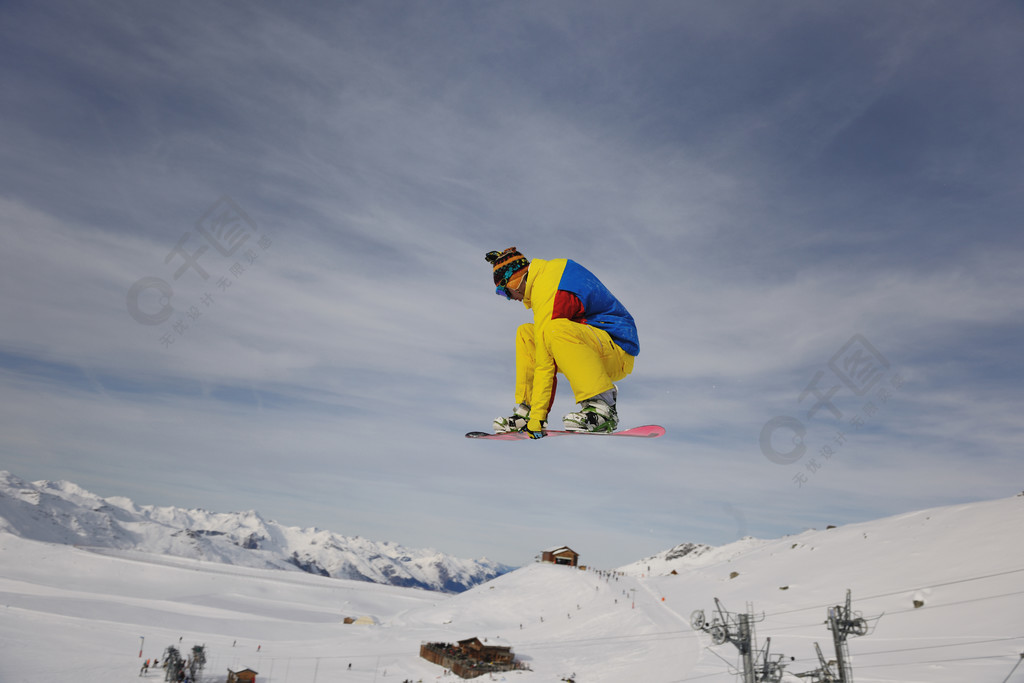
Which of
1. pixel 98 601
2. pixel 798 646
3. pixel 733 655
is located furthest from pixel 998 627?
pixel 98 601

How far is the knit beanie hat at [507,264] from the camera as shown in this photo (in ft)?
12.2

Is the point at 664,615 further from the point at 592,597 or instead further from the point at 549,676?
the point at 549,676

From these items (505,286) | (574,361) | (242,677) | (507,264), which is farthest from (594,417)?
(242,677)

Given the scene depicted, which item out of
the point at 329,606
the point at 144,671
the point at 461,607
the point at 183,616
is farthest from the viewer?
the point at 329,606

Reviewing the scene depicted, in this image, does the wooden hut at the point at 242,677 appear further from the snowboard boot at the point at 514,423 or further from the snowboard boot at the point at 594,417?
the snowboard boot at the point at 594,417

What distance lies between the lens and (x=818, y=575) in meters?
62.5

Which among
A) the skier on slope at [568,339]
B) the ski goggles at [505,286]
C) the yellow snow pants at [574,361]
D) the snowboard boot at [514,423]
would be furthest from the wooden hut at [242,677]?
the ski goggles at [505,286]

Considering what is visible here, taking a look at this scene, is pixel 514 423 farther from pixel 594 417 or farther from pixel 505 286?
pixel 505 286

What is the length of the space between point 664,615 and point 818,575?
19083 millimetres

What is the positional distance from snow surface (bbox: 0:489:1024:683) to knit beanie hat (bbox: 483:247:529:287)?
3629 centimetres

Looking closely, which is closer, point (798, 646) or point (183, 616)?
point (798, 646)

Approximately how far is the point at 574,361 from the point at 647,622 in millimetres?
64588

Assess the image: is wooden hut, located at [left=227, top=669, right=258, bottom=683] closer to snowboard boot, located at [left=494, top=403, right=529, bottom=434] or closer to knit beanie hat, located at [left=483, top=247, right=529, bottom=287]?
snowboard boot, located at [left=494, top=403, right=529, bottom=434]

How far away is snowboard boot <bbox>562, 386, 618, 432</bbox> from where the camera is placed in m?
3.38
